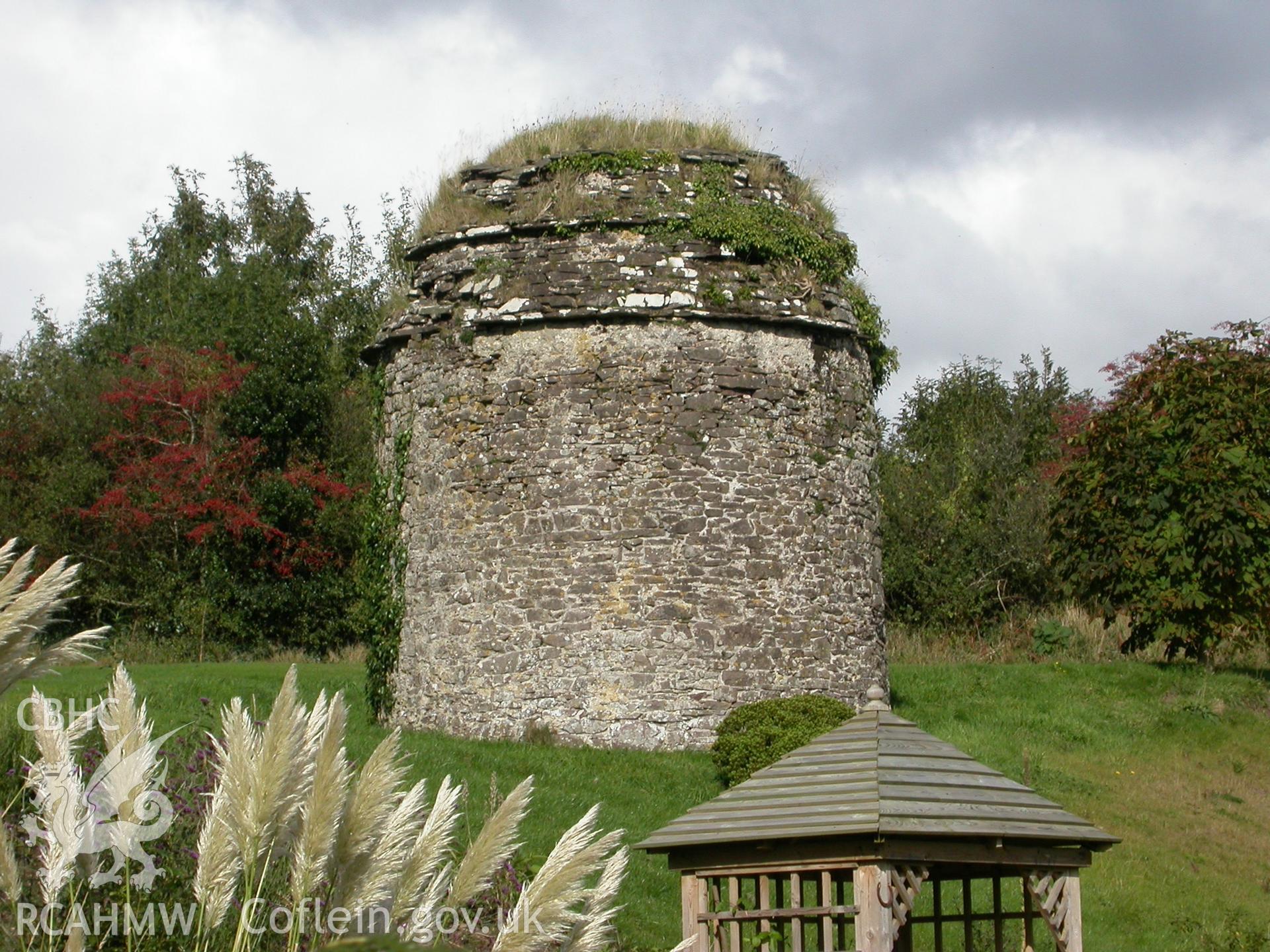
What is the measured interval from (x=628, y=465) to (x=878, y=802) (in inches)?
347

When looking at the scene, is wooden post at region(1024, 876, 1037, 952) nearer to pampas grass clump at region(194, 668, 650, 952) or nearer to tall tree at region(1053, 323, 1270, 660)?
pampas grass clump at region(194, 668, 650, 952)

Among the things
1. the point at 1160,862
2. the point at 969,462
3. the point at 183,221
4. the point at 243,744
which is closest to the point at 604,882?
the point at 243,744

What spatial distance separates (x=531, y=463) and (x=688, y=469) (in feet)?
5.30

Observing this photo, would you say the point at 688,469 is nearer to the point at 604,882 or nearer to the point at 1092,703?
the point at 1092,703

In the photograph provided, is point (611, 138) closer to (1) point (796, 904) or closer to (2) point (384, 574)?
(2) point (384, 574)

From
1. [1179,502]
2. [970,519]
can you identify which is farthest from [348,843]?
[970,519]

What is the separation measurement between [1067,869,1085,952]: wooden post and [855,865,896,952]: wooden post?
1.07 meters

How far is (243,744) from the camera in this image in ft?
11.4

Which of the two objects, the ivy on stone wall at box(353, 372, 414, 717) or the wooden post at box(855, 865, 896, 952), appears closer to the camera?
the wooden post at box(855, 865, 896, 952)

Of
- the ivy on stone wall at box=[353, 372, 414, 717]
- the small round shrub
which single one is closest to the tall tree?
the small round shrub

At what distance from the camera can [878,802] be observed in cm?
640

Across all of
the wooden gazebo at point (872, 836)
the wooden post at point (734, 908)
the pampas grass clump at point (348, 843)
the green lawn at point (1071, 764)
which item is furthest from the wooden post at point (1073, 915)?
the pampas grass clump at point (348, 843)

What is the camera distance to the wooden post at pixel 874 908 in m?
6.31

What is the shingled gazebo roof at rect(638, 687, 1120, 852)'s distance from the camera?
6.36 meters
